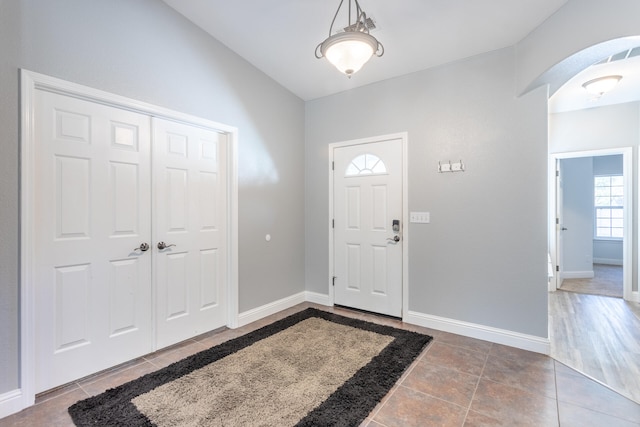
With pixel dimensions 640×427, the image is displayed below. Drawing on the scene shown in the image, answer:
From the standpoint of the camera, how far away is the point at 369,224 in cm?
368

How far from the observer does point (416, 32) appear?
2.73m

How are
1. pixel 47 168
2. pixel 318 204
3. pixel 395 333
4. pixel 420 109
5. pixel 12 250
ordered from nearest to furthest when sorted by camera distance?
pixel 12 250 → pixel 47 168 → pixel 395 333 → pixel 420 109 → pixel 318 204

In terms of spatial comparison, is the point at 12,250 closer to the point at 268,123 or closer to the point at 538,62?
the point at 268,123

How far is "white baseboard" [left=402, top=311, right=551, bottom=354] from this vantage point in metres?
2.67

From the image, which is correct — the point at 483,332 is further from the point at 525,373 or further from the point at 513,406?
the point at 513,406

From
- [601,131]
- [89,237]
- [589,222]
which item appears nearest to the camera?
[89,237]

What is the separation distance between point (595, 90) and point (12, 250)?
18.1 feet

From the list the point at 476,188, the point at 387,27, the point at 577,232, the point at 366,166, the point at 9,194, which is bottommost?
the point at 577,232

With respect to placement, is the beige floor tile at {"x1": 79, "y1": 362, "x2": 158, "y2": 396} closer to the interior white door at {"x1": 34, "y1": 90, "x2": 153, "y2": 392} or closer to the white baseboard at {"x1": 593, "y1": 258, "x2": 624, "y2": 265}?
the interior white door at {"x1": 34, "y1": 90, "x2": 153, "y2": 392}

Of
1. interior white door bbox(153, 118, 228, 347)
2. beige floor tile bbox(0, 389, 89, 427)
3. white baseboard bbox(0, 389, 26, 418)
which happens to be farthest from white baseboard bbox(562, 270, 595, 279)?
white baseboard bbox(0, 389, 26, 418)

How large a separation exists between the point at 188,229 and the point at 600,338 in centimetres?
416

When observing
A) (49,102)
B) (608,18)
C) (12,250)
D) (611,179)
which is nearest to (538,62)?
(608,18)

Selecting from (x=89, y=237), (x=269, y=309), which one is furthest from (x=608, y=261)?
(x=89, y=237)

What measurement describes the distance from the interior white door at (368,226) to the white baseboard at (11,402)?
116 inches
